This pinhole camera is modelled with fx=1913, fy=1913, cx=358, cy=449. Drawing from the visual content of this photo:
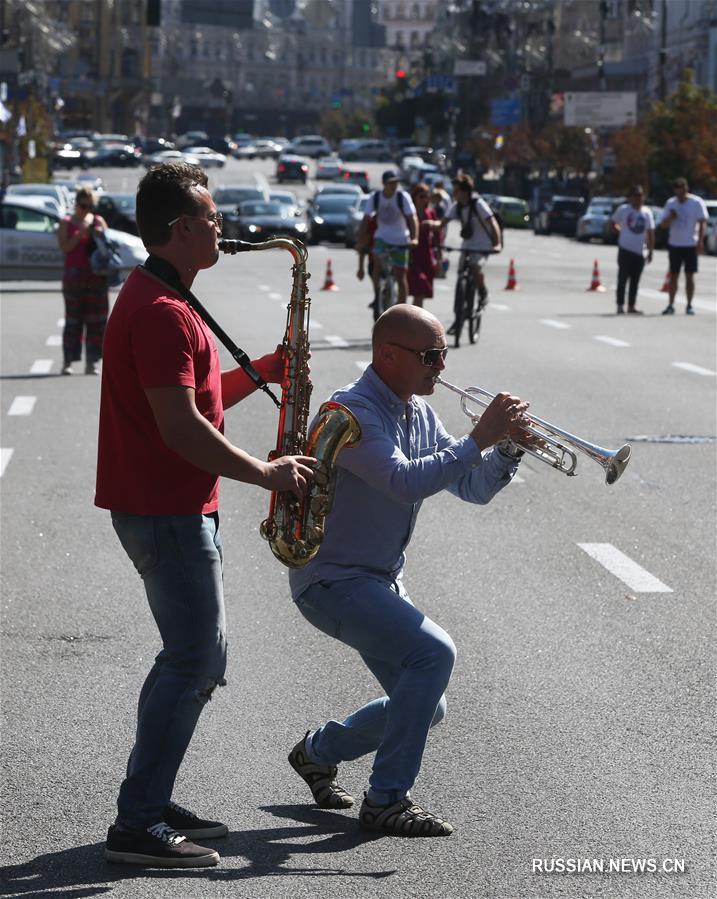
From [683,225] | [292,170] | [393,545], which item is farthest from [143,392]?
[292,170]

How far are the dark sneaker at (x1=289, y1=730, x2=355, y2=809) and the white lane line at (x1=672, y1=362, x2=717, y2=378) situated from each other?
13.3 meters

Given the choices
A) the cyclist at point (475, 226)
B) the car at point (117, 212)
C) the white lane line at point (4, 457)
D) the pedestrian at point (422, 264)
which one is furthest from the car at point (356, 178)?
the white lane line at point (4, 457)

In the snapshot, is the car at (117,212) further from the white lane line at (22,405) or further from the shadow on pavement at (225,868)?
the shadow on pavement at (225,868)

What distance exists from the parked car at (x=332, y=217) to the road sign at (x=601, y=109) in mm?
49746

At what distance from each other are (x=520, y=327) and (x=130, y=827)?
65.9ft

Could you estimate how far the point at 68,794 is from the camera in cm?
563

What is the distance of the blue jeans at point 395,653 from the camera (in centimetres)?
516

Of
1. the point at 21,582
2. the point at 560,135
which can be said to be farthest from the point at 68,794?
the point at 560,135

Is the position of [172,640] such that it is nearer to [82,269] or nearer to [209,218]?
[209,218]

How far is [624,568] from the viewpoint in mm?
9227

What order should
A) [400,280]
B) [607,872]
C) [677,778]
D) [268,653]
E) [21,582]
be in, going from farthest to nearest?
[400,280], [21,582], [268,653], [677,778], [607,872]

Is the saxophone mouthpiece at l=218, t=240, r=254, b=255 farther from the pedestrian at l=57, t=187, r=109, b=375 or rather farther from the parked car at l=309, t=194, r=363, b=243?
the parked car at l=309, t=194, r=363, b=243

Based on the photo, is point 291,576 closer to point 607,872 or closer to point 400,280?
point 607,872

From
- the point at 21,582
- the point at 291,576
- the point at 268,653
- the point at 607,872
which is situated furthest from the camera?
the point at 21,582
